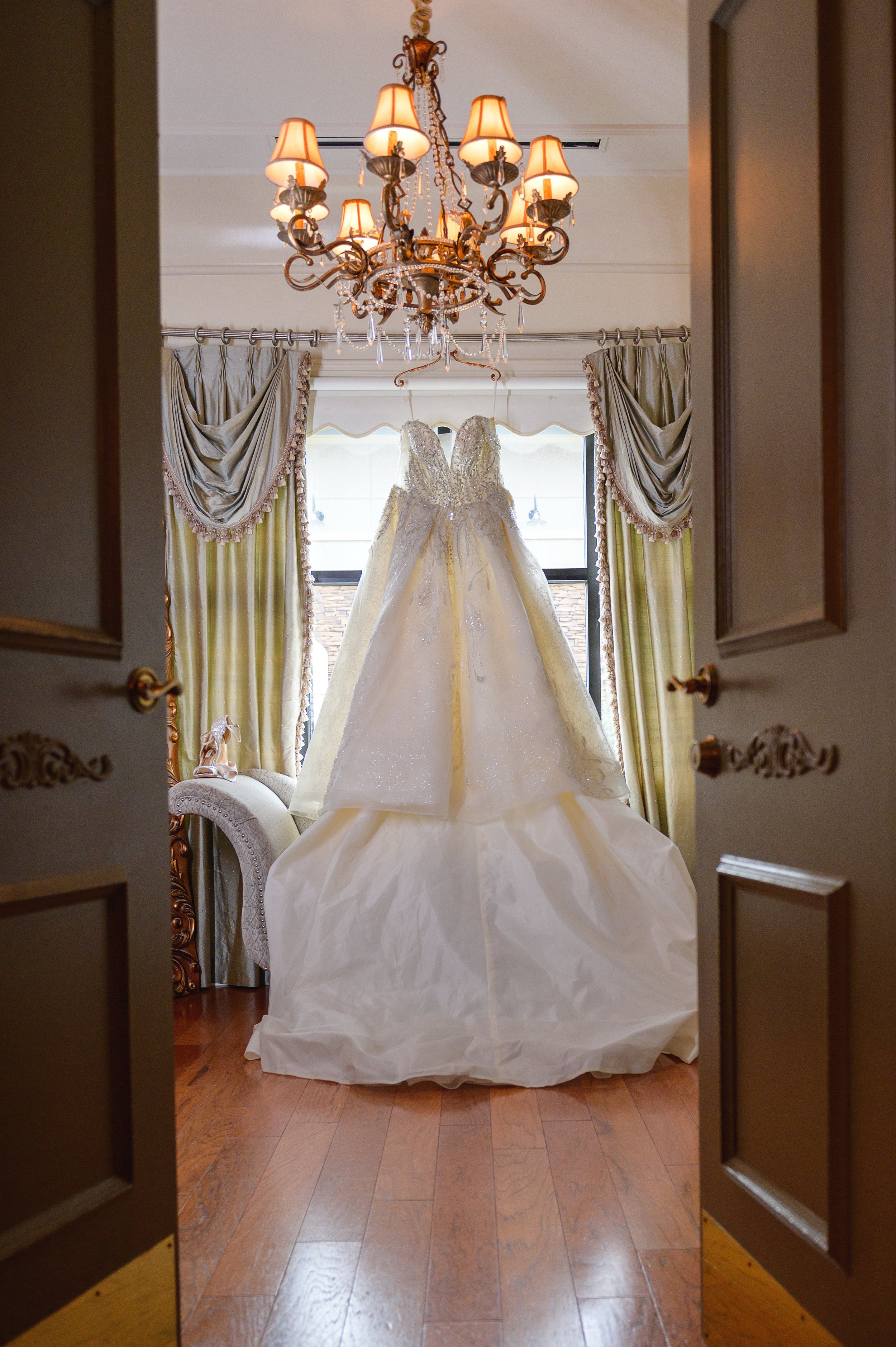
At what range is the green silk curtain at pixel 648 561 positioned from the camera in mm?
4000

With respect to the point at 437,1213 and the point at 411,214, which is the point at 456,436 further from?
the point at 437,1213

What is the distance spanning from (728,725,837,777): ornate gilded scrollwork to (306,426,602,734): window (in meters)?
3.10

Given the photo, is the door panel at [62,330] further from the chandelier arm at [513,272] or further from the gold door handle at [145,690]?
the chandelier arm at [513,272]

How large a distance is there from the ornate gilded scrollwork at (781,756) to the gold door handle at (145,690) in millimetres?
788

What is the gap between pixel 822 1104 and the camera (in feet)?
3.79

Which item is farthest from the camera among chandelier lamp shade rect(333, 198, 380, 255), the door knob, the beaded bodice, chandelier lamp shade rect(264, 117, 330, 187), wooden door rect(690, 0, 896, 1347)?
the beaded bodice

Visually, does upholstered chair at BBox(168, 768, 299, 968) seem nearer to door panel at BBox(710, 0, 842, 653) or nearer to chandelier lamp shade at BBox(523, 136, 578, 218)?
chandelier lamp shade at BBox(523, 136, 578, 218)

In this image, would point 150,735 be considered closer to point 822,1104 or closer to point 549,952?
point 822,1104

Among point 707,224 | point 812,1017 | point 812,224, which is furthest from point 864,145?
point 812,1017

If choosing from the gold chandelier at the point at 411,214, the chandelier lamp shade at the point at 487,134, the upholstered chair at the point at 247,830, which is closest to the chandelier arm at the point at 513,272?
the gold chandelier at the point at 411,214

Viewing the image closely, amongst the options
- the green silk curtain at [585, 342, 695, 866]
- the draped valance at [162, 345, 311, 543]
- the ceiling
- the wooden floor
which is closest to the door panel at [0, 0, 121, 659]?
the wooden floor

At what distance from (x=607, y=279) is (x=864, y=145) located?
3242 mm
